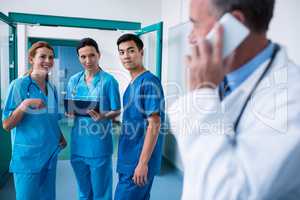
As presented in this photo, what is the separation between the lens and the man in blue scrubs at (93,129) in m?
1.75

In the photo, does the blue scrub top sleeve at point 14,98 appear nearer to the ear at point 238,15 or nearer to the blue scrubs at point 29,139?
the blue scrubs at point 29,139

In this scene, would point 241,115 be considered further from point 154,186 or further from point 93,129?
point 154,186

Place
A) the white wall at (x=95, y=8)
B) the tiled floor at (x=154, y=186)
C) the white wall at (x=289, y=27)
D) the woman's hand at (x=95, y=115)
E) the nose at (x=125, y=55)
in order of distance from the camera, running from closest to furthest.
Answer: the white wall at (x=289, y=27) → the nose at (x=125, y=55) → the woman's hand at (x=95, y=115) → the tiled floor at (x=154, y=186) → the white wall at (x=95, y=8)

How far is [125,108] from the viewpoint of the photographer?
1577 mm

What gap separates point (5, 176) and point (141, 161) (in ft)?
5.89

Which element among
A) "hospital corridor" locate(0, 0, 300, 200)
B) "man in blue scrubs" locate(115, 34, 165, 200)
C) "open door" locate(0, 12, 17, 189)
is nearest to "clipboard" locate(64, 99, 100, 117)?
"hospital corridor" locate(0, 0, 300, 200)

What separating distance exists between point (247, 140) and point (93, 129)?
1.39 meters

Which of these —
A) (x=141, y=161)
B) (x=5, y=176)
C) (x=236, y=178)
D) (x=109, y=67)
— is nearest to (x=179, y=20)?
(x=109, y=67)

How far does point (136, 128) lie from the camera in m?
1.52

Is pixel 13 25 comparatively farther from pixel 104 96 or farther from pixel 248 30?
pixel 248 30

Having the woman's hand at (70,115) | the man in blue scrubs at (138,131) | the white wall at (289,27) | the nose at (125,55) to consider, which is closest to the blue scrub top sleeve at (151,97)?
the man in blue scrubs at (138,131)

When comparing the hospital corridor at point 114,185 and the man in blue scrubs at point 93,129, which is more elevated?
the man in blue scrubs at point 93,129

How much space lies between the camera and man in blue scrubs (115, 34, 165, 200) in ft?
4.76

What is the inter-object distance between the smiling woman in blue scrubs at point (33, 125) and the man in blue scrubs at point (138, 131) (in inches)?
18.3
